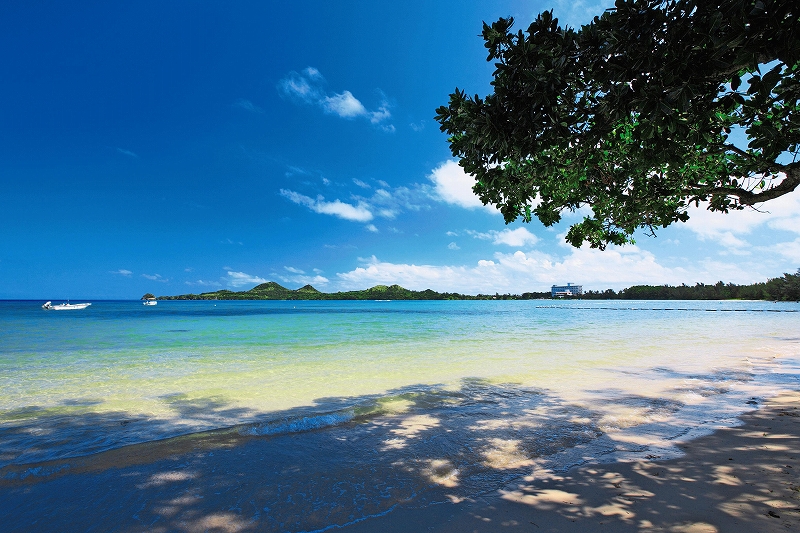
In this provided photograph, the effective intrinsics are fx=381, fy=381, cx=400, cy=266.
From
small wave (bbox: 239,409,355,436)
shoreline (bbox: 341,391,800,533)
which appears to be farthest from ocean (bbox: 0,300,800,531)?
shoreline (bbox: 341,391,800,533)

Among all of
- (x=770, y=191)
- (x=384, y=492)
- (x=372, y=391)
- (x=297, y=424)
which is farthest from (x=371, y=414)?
(x=770, y=191)

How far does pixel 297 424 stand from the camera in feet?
22.6

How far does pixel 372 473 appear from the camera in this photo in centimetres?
479

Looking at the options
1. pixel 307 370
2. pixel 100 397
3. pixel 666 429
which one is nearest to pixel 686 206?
pixel 666 429

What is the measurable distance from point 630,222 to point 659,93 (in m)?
6.06

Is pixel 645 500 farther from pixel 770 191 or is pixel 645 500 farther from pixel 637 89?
pixel 770 191

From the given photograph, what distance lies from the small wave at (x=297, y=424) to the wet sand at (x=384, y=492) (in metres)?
0.82

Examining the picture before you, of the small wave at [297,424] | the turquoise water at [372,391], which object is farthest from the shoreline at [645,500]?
the small wave at [297,424]

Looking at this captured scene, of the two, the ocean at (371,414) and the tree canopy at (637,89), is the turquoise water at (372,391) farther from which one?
the tree canopy at (637,89)

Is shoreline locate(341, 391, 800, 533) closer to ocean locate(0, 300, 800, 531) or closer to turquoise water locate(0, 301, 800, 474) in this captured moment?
ocean locate(0, 300, 800, 531)

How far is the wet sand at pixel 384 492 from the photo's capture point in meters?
3.58

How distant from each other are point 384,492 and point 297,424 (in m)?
3.10

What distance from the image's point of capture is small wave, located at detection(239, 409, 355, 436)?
652 cm

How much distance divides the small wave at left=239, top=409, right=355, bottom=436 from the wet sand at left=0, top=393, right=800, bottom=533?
2.70 feet
